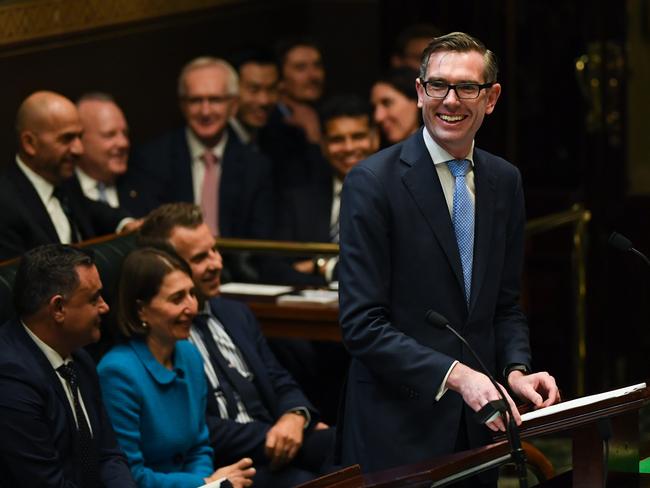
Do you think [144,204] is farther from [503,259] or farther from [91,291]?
[503,259]

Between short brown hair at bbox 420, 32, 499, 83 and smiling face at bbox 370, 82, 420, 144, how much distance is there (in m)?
3.56

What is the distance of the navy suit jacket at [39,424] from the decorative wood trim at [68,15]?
2716 mm

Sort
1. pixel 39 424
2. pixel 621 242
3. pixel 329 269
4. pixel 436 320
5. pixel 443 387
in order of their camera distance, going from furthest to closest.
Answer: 1. pixel 329 269
2. pixel 39 424
3. pixel 621 242
4. pixel 443 387
5. pixel 436 320

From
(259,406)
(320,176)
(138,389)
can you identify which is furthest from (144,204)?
(138,389)

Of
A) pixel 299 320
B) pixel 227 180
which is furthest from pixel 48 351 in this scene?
pixel 227 180

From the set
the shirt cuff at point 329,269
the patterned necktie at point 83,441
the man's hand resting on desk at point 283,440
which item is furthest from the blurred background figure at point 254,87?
Answer: the patterned necktie at point 83,441

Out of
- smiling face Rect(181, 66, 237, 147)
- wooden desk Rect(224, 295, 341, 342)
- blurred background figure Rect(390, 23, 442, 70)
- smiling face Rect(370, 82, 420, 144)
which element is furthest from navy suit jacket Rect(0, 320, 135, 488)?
blurred background figure Rect(390, 23, 442, 70)

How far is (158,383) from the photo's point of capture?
4145mm

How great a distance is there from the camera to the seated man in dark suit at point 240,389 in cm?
453

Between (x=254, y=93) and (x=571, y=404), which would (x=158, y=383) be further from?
(x=254, y=93)

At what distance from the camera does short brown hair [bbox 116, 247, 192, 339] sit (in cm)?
420

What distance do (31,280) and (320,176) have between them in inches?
111

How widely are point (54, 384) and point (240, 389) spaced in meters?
1.04

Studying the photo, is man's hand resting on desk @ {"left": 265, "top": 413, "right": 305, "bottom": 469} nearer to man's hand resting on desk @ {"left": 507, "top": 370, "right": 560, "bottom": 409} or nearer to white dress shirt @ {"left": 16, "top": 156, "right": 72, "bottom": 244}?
white dress shirt @ {"left": 16, "top": 156, "right": 72, "bottom": 244}
